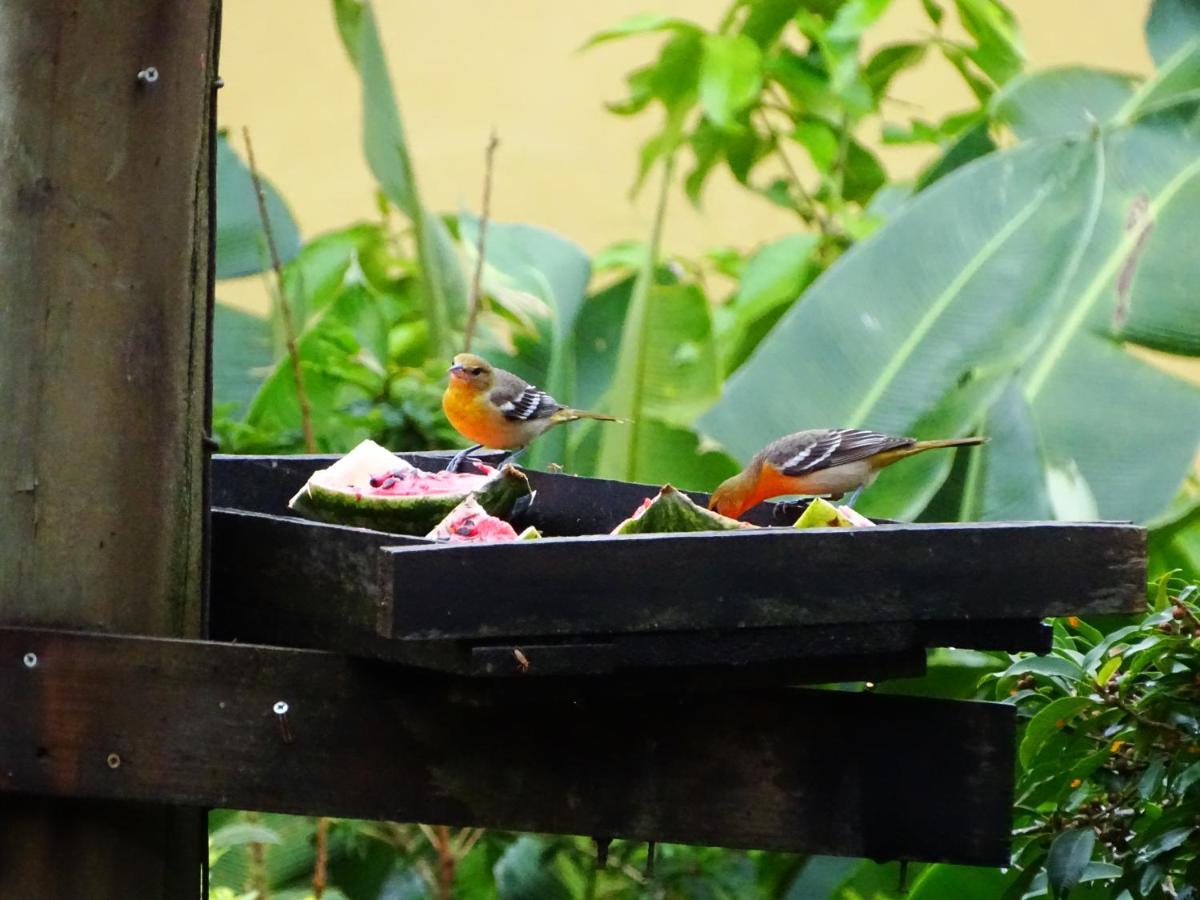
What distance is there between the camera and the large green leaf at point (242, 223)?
4.84 meters

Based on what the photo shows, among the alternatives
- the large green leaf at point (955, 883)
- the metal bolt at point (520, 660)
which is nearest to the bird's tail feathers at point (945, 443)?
the large green leaf at point (955, 883)

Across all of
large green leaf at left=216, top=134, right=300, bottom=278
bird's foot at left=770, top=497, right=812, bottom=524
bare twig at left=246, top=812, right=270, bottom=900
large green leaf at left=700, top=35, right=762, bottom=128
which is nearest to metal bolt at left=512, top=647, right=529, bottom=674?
bird's foot at left=770, top=497, right=812, bottom=524

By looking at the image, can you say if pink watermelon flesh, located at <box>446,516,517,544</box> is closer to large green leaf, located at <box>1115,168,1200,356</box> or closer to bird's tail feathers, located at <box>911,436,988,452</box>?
bird's tail feathers, located at <box>911,436,988,452</box>

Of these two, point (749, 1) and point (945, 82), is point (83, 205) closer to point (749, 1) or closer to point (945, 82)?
point (749, 1)

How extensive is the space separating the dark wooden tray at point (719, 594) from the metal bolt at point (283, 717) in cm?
10

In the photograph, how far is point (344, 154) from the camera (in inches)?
250

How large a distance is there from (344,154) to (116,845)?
15.2ft

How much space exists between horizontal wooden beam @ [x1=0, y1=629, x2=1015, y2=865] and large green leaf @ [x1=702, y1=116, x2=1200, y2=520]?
1.82 metres

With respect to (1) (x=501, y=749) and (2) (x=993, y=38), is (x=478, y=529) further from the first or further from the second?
(2) (x=993, y=38)

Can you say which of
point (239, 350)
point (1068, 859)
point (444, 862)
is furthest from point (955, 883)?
point (239, 350)

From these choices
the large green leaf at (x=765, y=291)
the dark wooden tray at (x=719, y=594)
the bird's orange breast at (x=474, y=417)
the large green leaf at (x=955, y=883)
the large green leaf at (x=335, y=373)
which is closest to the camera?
the dark wooden tray at (x=719, y=594)

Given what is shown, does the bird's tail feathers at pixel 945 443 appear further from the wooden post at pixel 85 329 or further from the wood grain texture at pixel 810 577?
the wooden post at pixel 85 329

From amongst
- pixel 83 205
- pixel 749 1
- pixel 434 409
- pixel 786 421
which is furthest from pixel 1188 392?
pixel 83 205

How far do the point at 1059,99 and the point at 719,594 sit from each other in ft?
10.7
